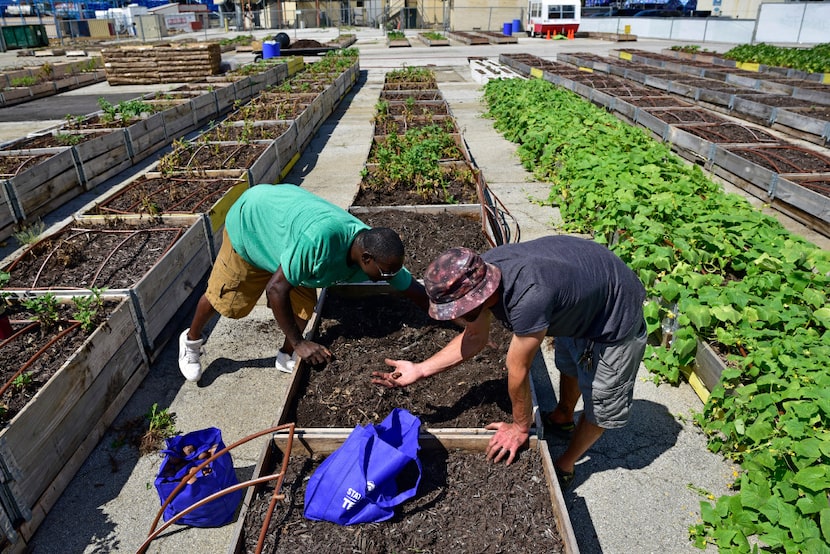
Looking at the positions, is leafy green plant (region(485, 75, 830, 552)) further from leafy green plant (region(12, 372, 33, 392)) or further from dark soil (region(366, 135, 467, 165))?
leafy green plant (region(12, 372, 33, 392))

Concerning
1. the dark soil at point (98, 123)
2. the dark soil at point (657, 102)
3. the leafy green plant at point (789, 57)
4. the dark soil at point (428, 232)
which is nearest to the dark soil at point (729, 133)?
the dark soil at point (657, 102)

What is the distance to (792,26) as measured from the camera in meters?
32.4

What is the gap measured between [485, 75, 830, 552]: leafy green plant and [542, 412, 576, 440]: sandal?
2.92 feet

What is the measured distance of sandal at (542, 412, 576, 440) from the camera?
372 cm

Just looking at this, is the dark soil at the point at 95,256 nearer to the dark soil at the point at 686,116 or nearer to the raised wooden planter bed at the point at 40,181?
the raised wooden planter bed at the point at 40,181

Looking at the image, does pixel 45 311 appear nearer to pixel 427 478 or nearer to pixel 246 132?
pixel 427 478

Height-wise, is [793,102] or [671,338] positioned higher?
[793,102]

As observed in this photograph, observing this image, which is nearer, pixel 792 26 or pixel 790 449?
pixel 790 449

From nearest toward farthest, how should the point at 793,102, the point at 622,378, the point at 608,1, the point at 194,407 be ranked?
the point at 622,378 < the point at 194,407 < the point at 793,102 < the point at 608,1

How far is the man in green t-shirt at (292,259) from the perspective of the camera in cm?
312

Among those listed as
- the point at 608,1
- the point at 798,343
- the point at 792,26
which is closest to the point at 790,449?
the point at 798,343

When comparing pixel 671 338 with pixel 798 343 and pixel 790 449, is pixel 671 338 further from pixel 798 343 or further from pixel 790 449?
pixel 790 449

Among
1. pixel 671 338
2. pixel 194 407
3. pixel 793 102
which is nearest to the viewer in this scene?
pixel 194 407

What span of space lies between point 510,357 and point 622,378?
76 centimetres
